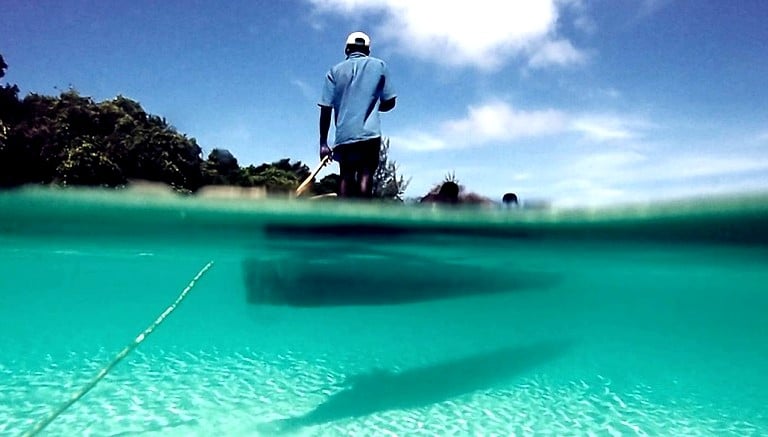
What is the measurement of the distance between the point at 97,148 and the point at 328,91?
2508 centimetres

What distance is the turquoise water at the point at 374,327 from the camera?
6.82 m

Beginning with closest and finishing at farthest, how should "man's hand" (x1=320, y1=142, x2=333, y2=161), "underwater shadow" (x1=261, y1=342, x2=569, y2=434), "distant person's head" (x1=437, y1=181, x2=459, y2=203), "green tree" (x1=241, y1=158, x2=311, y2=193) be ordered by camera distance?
"man's hand" (x1=320, y1=142, x2=333, y2=161) < "underwater shadow" (x1=261, y1=342, x2=569, y2=434) < "distant person's head" (x1=437, y1=181, x2=459, y2=203) < "green tree" (x1=241, y1=158, x2=311, y2=193)

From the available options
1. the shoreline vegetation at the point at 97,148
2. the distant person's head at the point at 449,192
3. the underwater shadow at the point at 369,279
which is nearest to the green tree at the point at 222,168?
the shoreline vegetation at the point at 97,148

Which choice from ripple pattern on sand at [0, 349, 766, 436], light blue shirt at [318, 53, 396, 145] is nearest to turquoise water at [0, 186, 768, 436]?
ripple pattern on sand at [0, 349, 766, 436]

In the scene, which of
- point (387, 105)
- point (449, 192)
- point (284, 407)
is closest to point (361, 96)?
point (387, 105)

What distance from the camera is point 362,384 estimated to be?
29.9ft

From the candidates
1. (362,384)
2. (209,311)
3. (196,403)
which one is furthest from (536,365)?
(209,311)

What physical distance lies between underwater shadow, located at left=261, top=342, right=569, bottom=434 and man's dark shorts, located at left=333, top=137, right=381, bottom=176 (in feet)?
10.3

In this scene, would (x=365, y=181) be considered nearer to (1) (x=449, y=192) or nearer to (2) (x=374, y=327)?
(1) (x=449, y=192)

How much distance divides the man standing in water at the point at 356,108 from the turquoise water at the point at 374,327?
1.31 metres

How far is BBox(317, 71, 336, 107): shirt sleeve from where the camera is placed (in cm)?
608

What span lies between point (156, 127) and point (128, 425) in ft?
92.0

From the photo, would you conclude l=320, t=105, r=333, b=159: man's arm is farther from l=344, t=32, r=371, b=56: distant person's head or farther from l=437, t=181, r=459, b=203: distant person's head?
l=437, t=181, r=459, b=203: distant person's head

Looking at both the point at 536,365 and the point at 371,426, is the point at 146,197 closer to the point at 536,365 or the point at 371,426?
the point at 371,426
